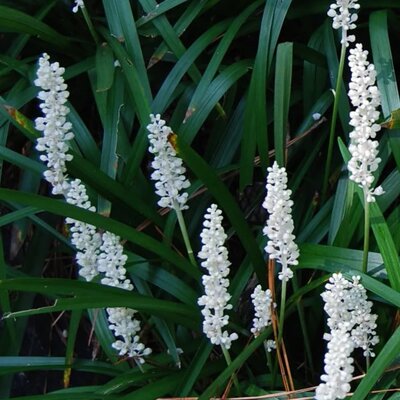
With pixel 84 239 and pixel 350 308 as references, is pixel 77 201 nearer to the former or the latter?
pixel 84 239

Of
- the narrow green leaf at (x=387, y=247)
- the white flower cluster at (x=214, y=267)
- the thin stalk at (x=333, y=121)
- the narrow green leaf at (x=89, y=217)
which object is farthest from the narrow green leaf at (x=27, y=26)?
the narrow green leaf at (x=387, y=247)

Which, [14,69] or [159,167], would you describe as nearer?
[159,167]

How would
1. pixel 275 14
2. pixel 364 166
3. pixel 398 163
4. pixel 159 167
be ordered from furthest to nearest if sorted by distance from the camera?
pixel 275 14
pixel 398 163
pixel 159 167
pixel 364 166

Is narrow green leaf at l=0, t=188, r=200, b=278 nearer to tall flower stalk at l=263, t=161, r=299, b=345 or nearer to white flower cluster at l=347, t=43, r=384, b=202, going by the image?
tall flower stalk at l=263, t=161, r=299, b=345

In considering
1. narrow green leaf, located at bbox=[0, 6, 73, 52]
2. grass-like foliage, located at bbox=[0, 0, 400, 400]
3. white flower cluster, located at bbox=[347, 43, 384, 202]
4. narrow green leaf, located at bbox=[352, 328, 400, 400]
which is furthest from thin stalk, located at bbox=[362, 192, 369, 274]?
narrow green leaf, located at bbox=[0, 6, 73, 52]

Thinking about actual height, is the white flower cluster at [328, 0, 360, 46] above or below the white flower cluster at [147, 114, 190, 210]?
above

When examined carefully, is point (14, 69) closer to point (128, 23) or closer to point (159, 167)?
point (128, 23)

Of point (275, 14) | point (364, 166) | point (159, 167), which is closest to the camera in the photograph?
point (364, 166)

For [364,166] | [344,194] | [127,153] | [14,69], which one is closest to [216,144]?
[127,153]
